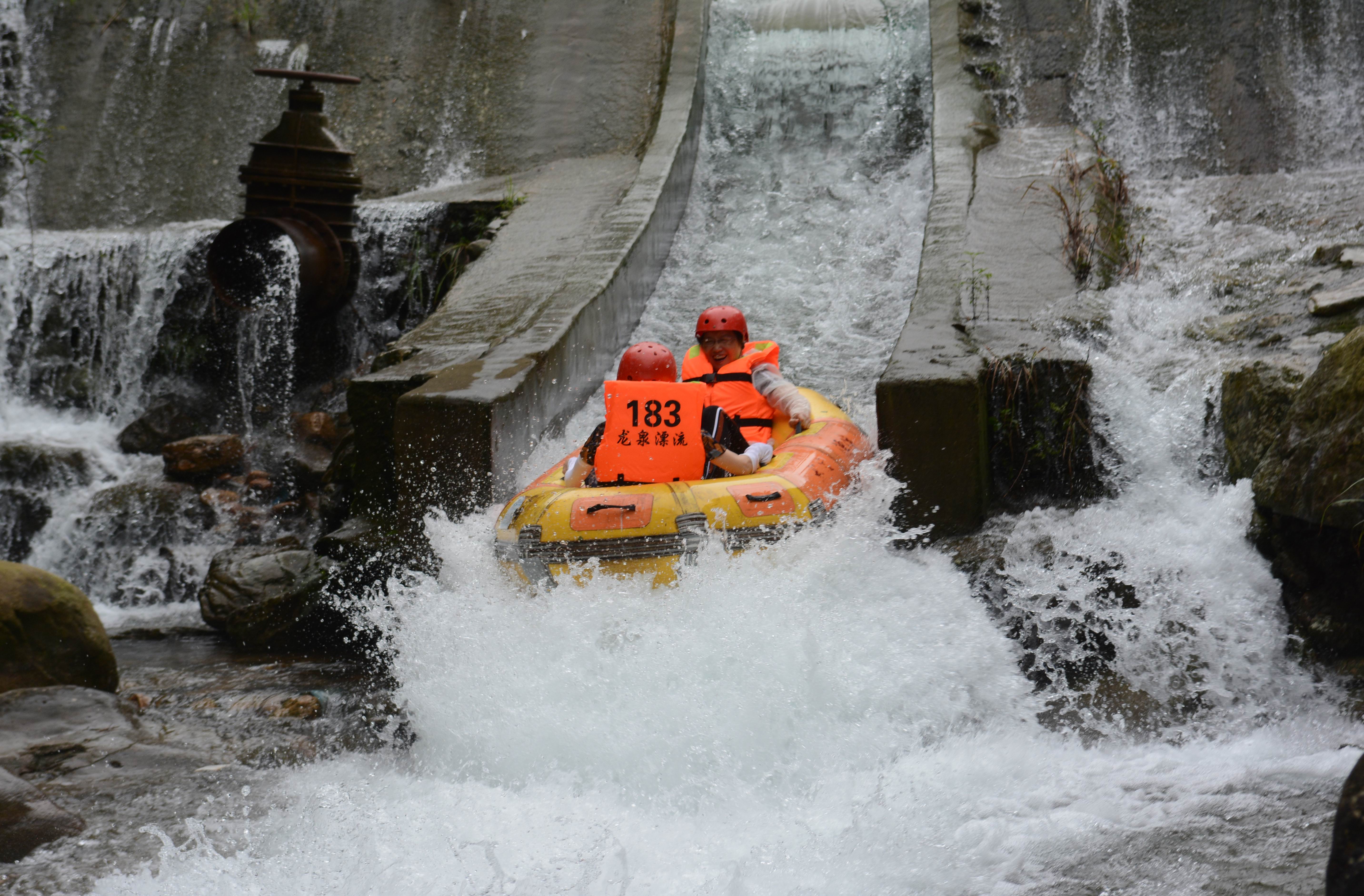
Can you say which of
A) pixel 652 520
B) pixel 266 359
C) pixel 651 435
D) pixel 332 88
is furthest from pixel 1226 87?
pixel 332 88

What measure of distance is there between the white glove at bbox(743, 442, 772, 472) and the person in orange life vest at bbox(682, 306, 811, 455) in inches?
15.0

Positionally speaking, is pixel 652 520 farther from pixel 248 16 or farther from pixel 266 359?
pixel 248 16

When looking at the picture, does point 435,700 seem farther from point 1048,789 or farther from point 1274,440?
point 1274,440

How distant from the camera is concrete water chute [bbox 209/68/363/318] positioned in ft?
29.0

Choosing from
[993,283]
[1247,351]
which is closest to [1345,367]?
[1247,351]

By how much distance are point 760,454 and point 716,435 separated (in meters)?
Answer: 0.24

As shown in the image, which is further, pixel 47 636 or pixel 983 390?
pixel 983 390

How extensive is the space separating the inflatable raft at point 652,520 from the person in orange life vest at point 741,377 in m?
0.81

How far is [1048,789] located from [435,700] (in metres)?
2.32

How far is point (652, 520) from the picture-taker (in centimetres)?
473

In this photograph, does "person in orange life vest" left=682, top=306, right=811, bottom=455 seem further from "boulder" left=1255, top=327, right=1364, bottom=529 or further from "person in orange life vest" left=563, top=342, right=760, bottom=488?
"boulder" left=1255, top=327, right=1364, bottom=529

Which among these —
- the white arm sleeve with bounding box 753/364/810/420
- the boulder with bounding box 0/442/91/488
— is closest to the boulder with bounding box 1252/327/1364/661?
the white arm sleeve with bounding box 753/364/810/420

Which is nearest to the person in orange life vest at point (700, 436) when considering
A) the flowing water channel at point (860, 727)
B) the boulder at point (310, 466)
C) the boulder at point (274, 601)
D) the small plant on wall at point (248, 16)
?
the flowing water channel at point (860, 727)

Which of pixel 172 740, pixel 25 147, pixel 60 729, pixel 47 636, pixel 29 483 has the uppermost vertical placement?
pixel 25 147
